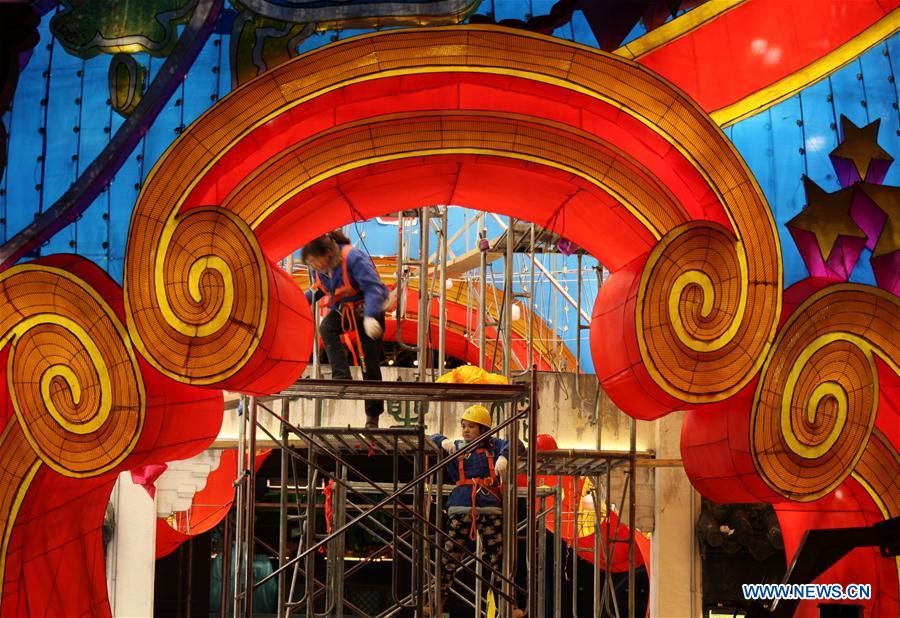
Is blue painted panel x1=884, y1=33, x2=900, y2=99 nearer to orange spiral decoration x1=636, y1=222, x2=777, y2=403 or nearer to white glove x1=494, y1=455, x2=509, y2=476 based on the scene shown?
orange spiral decoration x1=636, y1=222, x2=777, y2=403

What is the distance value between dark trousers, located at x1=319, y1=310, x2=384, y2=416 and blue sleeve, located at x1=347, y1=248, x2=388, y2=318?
10.3 inches

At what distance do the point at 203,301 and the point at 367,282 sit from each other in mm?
1912

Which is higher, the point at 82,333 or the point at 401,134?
the point at 401,134

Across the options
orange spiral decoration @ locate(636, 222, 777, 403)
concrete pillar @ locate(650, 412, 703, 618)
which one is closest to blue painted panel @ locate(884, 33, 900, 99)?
orange spiral decoration @ locate(636, 222, 777, 403)

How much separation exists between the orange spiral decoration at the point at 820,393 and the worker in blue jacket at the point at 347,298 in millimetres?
3028

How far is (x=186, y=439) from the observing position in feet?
28.6

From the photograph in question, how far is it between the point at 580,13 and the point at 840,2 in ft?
6.39

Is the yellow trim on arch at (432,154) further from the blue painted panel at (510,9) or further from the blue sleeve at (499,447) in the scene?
the blue sleeve at (499,447)

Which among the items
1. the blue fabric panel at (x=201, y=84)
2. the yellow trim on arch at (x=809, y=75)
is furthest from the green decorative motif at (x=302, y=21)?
the yellow trim on arch at (x=809, y=75)

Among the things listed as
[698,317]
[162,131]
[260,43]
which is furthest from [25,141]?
[698,317]

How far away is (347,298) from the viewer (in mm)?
10000

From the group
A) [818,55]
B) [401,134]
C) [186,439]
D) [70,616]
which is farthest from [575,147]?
[70,616]

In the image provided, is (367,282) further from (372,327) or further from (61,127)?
(61,127)

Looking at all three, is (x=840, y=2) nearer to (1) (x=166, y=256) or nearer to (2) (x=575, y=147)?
(2) (x=575, y=147)
